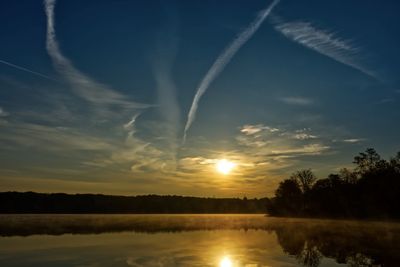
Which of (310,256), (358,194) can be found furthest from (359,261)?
(358,194)

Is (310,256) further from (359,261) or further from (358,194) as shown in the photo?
(358,194)

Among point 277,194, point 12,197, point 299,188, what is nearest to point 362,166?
point 299,188

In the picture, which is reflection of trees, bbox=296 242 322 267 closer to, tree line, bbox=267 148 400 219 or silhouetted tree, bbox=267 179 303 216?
tree line, bbox=267 148 400 219

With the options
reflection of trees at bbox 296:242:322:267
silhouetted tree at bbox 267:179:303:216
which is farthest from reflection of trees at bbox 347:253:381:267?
silhouetted tree at bbox 267:179:303:216

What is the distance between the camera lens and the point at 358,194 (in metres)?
99.8

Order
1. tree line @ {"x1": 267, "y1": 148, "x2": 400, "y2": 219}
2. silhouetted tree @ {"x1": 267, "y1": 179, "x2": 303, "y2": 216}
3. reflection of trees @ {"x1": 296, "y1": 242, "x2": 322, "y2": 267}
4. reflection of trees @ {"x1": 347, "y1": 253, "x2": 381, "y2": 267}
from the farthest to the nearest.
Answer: silhouetted tree @ {"x1": 267, "y1": 179, "x2": 303, "y2": 216}
tree line @ {"x1": 267, "y1": 148, "x2": 400, "y2": 219}
reflection of trees @ {"x1": 296, "y1": 242, "x2": 322, "y2": 267}
reflection of trees @ {"x1": 347, "y1": 253, "x2": 381, "y2": 267}

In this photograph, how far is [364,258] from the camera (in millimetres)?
27688

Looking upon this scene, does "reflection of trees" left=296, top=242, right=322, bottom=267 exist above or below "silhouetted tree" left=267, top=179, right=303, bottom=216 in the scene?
below

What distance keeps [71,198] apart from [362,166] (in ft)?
432

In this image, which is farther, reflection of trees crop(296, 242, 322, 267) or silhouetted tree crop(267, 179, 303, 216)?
silhouetted tree crop(267, 179, 303, 216)

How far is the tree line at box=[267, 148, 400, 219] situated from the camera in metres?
88.0

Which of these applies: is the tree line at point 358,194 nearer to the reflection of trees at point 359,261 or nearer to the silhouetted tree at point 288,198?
the silhouetted tree at point 288,198

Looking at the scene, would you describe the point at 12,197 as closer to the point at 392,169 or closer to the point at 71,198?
the point at 71,198

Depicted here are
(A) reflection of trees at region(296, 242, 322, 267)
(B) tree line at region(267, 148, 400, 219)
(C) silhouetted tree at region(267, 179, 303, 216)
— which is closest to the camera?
(A) reflection of trees at region(296, 242, 322, 267)
